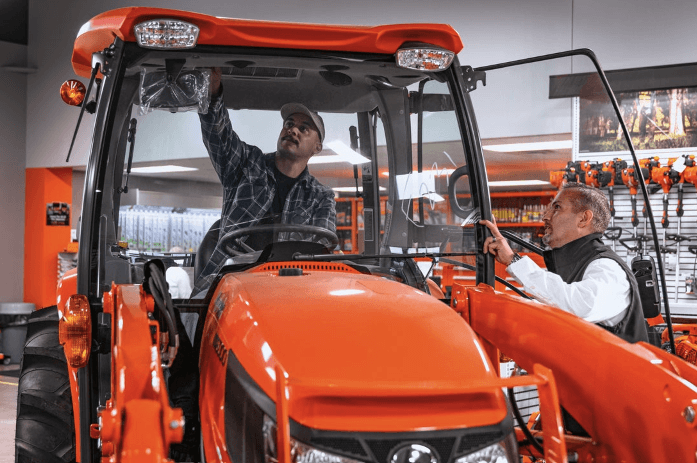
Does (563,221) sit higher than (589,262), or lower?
higher

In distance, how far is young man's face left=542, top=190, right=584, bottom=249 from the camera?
314 cm

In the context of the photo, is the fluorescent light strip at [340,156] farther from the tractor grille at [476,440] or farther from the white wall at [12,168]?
the white wall at [12,168]

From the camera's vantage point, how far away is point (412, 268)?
2617mm

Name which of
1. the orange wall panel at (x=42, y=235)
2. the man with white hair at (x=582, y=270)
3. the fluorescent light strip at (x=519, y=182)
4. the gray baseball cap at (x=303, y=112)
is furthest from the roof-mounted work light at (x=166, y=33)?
the orange wall panel at (x=42, y=235)

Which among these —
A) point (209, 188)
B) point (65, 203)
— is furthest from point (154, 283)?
point (65, 203)

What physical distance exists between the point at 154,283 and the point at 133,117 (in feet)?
2.31

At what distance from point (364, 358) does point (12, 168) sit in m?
12.0

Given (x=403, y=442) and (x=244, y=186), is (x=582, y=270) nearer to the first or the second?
(x=244, y=186)

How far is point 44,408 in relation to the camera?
2.63 meters

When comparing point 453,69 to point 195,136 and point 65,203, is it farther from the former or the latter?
point 65,203

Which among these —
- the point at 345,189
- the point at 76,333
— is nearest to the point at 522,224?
Answer: the point at 345,189

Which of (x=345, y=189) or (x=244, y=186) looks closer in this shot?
(x=244, y=186)

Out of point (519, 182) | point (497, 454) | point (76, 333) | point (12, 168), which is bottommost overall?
point (497, 454)

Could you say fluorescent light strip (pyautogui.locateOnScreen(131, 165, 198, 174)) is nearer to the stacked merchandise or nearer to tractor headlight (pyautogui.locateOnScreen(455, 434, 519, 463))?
the stacked merchandise
